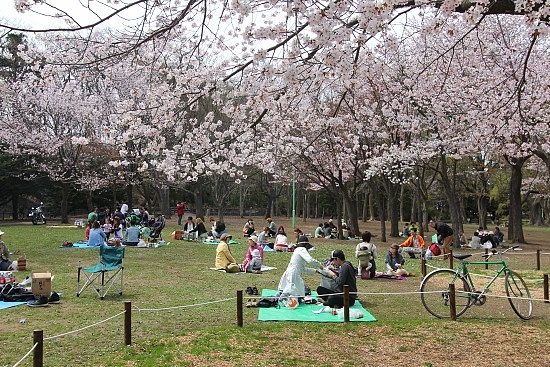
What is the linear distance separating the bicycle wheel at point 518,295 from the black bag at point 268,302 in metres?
3.49

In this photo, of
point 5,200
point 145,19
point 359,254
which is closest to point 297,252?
point 359,254

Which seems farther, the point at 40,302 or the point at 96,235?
the point at 96,235

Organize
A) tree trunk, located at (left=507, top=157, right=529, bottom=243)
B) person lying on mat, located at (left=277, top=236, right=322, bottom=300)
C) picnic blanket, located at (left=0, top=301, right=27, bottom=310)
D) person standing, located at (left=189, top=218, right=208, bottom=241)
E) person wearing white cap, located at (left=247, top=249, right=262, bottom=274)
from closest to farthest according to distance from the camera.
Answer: picnic blanket, located at (left=0, top=301, right=27, bottom=310) → person lying on mat, located at (left=277, top=236, right=322, bottom=300) → person wearing white cap, located at (left=247, top=249, right=262, bottom=274) → person standing, located at (left=189, top=218, right=208, bottom=241) → tree trunk, located at (left=507, top=157, right=529, bottom=243)

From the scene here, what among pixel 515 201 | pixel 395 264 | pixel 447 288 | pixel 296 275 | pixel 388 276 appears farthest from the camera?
pixel 515 201

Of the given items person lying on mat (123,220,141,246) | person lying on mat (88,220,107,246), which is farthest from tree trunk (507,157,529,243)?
person lying on mat (88,220,107,246)

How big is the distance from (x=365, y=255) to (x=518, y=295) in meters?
4.13

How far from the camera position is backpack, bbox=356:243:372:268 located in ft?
39.7

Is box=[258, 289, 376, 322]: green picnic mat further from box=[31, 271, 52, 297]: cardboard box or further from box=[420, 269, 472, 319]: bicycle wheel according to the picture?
box=[31, 271, 52, 297]: cardboard box

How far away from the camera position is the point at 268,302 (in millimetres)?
8664

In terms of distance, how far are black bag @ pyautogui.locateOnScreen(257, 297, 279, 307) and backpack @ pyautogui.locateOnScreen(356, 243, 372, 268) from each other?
3.86m

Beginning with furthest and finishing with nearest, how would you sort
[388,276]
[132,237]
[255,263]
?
[132,237], [255,263], [388,276]

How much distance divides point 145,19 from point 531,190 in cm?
3428

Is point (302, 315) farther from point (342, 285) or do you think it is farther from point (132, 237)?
point (132, 237)

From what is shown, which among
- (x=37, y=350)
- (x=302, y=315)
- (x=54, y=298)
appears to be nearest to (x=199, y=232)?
(x=54, y=298)
